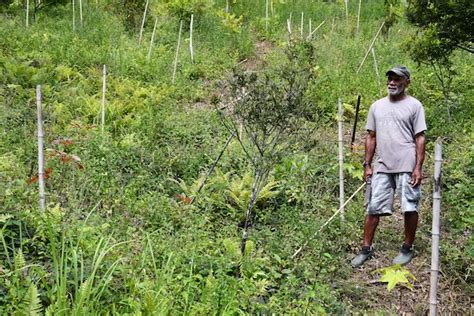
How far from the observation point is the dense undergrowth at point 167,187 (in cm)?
380

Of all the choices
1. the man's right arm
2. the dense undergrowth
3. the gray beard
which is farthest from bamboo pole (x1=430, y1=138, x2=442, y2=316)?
the man's right arm

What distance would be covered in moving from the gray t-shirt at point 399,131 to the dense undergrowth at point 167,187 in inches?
27.0

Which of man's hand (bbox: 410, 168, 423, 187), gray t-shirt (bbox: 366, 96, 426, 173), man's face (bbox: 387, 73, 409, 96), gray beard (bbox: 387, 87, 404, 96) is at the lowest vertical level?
man's hand (bbox: 410, 168, 423, 187)

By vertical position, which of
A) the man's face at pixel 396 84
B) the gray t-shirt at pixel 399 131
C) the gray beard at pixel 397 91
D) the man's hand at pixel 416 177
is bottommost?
the man's hand at pixel 416 177

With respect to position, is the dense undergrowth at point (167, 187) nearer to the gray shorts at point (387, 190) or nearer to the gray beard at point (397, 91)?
the gray shorts at point (387, 190)

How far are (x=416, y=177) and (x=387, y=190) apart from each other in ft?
1.06

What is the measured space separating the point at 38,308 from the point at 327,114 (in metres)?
6.59

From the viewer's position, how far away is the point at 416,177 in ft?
16.1

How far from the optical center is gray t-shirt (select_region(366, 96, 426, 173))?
495 centimetres

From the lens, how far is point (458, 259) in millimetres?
5078

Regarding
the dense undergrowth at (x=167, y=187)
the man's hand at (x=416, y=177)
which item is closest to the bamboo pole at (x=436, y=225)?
the dense undergrowth at (x=167, y=187)

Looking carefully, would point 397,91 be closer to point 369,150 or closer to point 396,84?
point 396,84

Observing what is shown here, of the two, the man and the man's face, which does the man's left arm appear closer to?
the man

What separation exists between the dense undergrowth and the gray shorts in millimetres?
499
